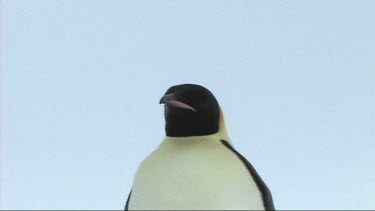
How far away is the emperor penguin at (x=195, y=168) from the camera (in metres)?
2.30

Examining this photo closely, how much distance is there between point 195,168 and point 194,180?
0.06 m

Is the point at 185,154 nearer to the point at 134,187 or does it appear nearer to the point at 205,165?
the point at 205,165

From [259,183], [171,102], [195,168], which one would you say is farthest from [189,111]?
[259,183]

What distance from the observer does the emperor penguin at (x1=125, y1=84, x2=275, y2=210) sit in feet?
7.54

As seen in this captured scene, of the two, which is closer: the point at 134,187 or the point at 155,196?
the point at 155,196

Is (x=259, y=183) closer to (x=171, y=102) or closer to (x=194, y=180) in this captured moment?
(x=194, y=180)

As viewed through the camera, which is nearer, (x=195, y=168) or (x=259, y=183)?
(x=195, y=168)

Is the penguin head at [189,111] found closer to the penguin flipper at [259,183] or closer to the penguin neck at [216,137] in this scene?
the penguin neck at [216,137]

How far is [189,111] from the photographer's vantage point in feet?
8.04

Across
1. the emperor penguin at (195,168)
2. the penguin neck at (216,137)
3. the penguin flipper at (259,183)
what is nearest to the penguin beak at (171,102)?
the emperor penguin at (195,168)

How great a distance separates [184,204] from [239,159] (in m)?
0.33

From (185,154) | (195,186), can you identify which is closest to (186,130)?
(185,154)

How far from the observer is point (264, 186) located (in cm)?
250

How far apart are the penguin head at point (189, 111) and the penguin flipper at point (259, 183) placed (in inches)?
4.6
